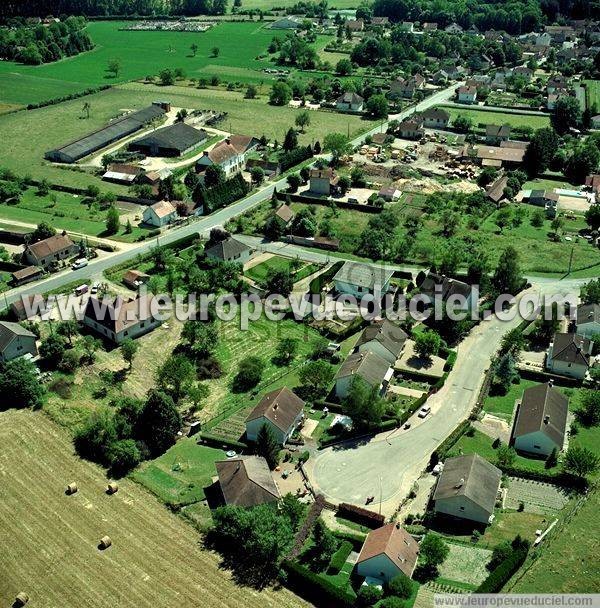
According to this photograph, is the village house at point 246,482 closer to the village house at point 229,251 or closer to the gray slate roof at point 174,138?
the village house at point 229,251

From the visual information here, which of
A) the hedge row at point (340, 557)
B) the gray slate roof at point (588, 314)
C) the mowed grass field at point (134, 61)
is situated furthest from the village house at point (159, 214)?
the mowed grass field at point (134, 61)

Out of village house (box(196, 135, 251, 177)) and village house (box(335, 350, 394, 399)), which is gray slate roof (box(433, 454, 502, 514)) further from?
village house (box(196, 135, 251, 177))

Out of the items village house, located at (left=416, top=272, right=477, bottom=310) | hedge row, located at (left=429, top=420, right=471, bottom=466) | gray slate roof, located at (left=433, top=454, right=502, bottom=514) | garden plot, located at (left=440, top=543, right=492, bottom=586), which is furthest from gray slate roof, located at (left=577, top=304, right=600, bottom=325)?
garden plot, located at (left=440, top=543, right=492, bottom=586)

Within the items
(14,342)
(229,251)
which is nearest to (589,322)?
(229,251)

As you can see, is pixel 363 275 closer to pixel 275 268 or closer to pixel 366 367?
pixel 275 268

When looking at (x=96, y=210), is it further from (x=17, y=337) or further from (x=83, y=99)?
(x=83, y=99)

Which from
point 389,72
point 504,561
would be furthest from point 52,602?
point 389,72
